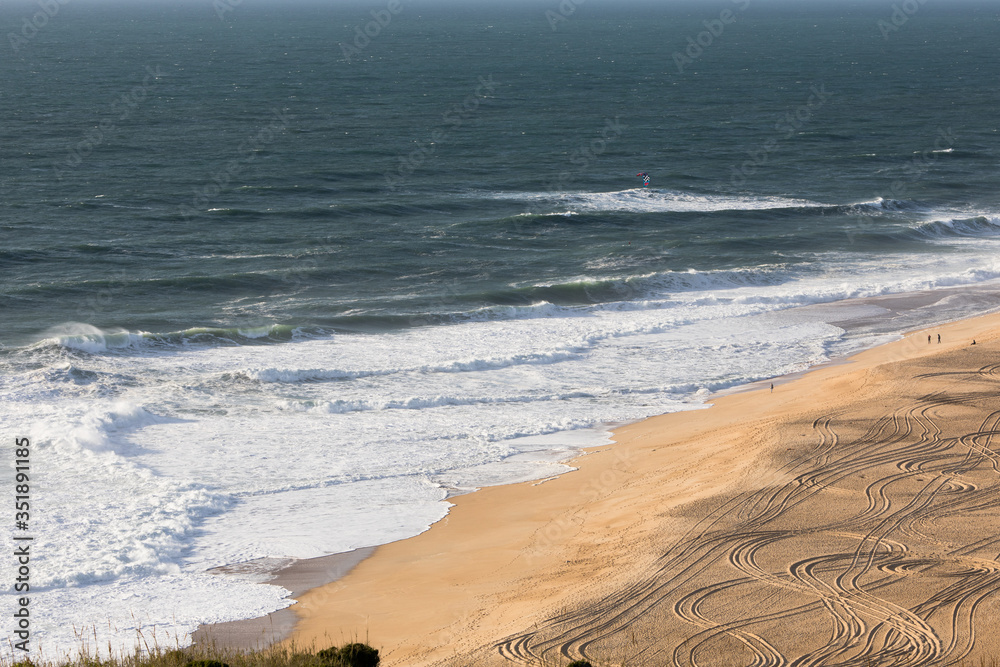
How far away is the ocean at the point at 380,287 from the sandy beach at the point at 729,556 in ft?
5.63

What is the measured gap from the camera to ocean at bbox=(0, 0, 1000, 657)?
18562 mm

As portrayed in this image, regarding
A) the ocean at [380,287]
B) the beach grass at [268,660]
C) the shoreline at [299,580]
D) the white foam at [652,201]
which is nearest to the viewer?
the beach grass at [268,660]

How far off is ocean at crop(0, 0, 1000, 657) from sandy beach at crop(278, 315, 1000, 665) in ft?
5.63

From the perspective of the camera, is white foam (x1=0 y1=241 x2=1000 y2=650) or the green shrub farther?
white foam (x1=0 y1=241 x2=1000 y2=650)

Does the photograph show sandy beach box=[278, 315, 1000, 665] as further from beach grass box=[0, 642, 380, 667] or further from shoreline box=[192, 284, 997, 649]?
→ beach grass box=[0, 642, 380, 667]

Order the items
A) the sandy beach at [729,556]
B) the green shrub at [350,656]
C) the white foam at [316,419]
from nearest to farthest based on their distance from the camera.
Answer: the green shrub at [350,656]
the sandy beach at [729,556]
the white foam at [316,419]

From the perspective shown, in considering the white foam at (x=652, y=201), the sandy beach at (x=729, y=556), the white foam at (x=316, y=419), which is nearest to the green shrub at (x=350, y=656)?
the sandy beach at (x=729, y=556)

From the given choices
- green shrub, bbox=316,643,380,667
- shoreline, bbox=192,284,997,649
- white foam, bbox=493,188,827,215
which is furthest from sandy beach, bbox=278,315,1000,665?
white foam, bbox=493,188,827,215

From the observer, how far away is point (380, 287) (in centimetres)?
3481

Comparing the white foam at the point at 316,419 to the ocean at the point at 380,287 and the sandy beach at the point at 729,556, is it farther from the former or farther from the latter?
the sandy beach at the point at 729,556

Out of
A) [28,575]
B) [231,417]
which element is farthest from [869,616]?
[231,417]

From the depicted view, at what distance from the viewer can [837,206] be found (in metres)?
46.8

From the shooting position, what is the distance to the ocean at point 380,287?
731 inches

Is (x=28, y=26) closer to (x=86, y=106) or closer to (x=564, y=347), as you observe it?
(x=86, y=106)
